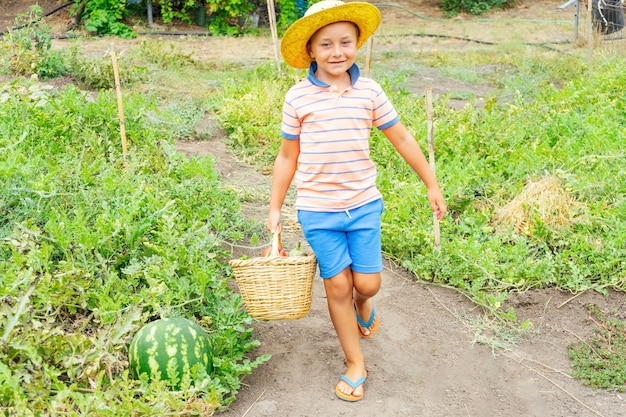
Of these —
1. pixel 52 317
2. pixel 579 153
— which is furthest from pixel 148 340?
pixel 579 153

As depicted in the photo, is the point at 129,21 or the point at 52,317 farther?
the point at 129,21

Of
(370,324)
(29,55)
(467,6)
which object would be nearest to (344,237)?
(370,324)

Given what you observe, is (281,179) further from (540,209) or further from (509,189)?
(509,189)

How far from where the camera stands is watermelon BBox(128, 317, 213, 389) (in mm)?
3344

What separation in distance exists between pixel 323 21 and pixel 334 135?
48cm

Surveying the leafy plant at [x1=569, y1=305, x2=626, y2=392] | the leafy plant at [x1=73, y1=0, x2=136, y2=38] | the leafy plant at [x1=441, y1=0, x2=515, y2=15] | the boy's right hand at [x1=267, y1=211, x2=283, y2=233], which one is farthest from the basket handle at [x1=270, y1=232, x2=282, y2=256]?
the leafy plant at [x1=441, y1=0, x2=515, y2=15]

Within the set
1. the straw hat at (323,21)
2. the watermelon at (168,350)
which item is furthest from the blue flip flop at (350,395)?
the straw hat at (323,21)

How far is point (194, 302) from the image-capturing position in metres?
3.91

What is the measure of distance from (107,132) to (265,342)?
2.57 m

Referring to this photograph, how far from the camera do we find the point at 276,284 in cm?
343

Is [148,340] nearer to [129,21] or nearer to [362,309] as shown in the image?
[362,309]

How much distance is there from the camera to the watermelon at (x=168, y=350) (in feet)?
11.0

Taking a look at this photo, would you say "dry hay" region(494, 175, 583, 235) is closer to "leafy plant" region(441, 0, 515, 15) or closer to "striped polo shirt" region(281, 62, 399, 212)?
"striped polo shirt" region(281, 62, 399, 212)

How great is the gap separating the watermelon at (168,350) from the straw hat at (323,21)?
131 cm
